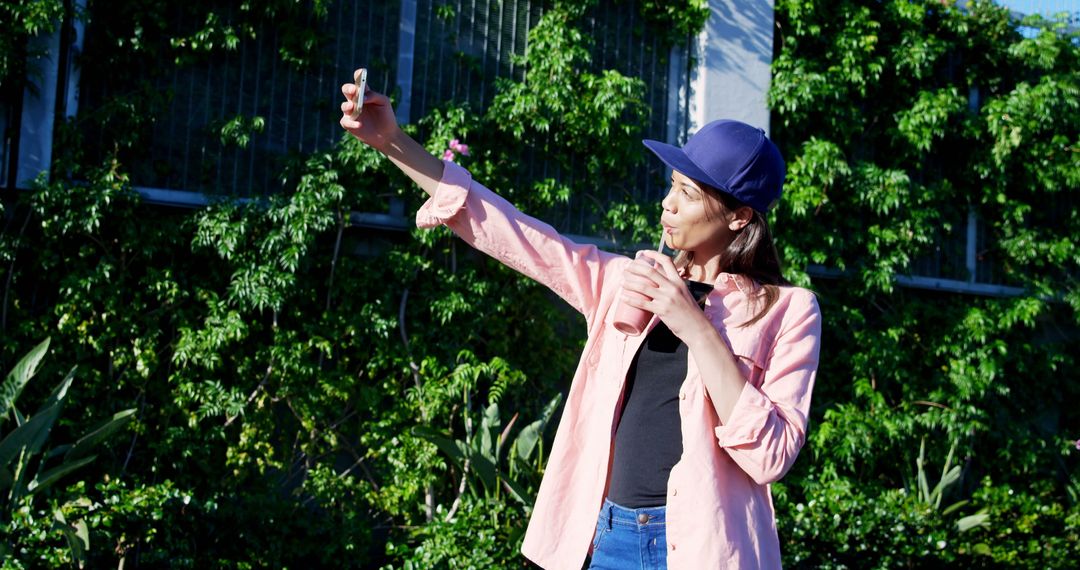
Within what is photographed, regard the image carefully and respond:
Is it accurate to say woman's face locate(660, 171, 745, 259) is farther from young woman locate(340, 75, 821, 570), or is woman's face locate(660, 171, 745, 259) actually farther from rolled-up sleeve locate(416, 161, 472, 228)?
rolled-up sleeve locate(416, 161, 472, 228)

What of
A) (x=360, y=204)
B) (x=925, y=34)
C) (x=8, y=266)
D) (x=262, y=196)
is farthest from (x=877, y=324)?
(x=8, y=266)

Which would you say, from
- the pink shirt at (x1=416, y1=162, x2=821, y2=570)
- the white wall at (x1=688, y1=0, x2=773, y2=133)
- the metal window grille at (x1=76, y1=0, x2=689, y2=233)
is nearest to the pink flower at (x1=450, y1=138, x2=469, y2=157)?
the metal window grille at (x1=76, y1=0, x2=689, y2=233)

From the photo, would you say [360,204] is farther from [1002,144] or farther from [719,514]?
[1002,144]

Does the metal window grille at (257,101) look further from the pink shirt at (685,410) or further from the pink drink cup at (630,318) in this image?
the pink drink cup at (630,318)

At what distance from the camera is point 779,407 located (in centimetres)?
199

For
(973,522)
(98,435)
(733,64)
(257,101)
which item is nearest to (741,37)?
(733,64)

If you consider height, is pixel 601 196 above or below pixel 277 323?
above

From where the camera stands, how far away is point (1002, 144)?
7.10 m

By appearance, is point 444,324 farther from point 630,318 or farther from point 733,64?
point 630,318

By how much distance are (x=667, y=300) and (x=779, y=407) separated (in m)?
0.31

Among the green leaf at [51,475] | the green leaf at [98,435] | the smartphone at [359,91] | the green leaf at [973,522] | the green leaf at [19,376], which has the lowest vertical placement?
the green leaf at [973,522]

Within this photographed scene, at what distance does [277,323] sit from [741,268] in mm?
3651

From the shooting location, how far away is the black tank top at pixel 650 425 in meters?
2.08

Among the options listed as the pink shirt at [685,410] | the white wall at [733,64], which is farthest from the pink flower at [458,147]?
the pink shirt at [685,410]
